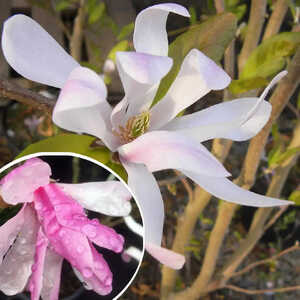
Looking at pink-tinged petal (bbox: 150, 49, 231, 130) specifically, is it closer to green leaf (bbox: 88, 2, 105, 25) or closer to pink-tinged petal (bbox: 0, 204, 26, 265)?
pink-tinged petal (bbox: 0, 204, 26, 265)

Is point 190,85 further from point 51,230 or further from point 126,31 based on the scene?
point 126,31

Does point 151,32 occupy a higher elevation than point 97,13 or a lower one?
higher

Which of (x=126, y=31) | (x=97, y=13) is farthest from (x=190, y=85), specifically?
(x=97, y=13)

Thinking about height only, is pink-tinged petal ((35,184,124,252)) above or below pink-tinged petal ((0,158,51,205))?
below

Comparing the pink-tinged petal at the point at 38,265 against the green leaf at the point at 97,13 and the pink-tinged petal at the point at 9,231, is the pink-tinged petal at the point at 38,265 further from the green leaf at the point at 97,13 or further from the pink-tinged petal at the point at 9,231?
the green leaf at the point at 97,13

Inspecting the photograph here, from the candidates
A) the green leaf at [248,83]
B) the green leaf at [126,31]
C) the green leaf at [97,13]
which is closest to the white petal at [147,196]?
the green leaf at [248,83]

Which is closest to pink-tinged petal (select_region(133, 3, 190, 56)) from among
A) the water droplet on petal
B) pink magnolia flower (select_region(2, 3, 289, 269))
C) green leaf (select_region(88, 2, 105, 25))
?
pink magnolia flower (select_region(2, 3, 289, 269))

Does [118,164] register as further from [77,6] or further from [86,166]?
[77,6]

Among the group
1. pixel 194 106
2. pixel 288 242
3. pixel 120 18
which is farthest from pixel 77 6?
pixel 288 242
